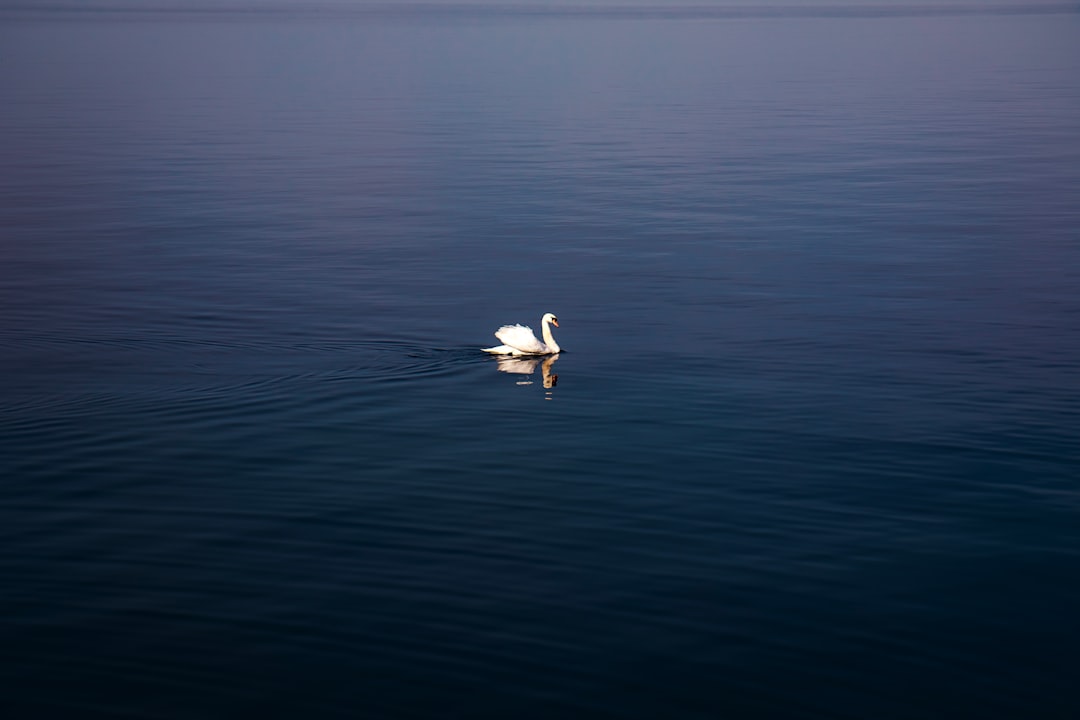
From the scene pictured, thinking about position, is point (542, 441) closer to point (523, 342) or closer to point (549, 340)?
point (523, 342)

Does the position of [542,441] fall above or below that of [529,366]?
below

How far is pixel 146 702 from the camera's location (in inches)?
537

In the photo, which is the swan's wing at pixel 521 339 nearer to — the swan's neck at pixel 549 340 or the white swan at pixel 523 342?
the white swan at pixel 523 342

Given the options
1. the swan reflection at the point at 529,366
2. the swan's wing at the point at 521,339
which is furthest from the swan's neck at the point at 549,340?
the swan's wing at the point at 521,339

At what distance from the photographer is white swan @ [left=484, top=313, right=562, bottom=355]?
26.8m

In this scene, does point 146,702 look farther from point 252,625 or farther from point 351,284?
point 351,284

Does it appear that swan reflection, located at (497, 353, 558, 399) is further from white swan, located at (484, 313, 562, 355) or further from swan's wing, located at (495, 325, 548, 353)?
swan's wing, located at (495, 325, 548, 353)

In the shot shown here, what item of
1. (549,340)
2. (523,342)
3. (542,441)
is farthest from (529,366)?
(542,441)

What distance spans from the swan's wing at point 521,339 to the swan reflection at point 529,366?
0.22 m

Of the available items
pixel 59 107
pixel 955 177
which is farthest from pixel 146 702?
pixel 59 107

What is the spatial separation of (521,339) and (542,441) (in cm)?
503

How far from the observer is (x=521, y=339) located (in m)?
26.8

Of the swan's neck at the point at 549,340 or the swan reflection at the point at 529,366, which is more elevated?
the swan's neck at the point at 549,340

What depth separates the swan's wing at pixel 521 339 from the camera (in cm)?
2681
